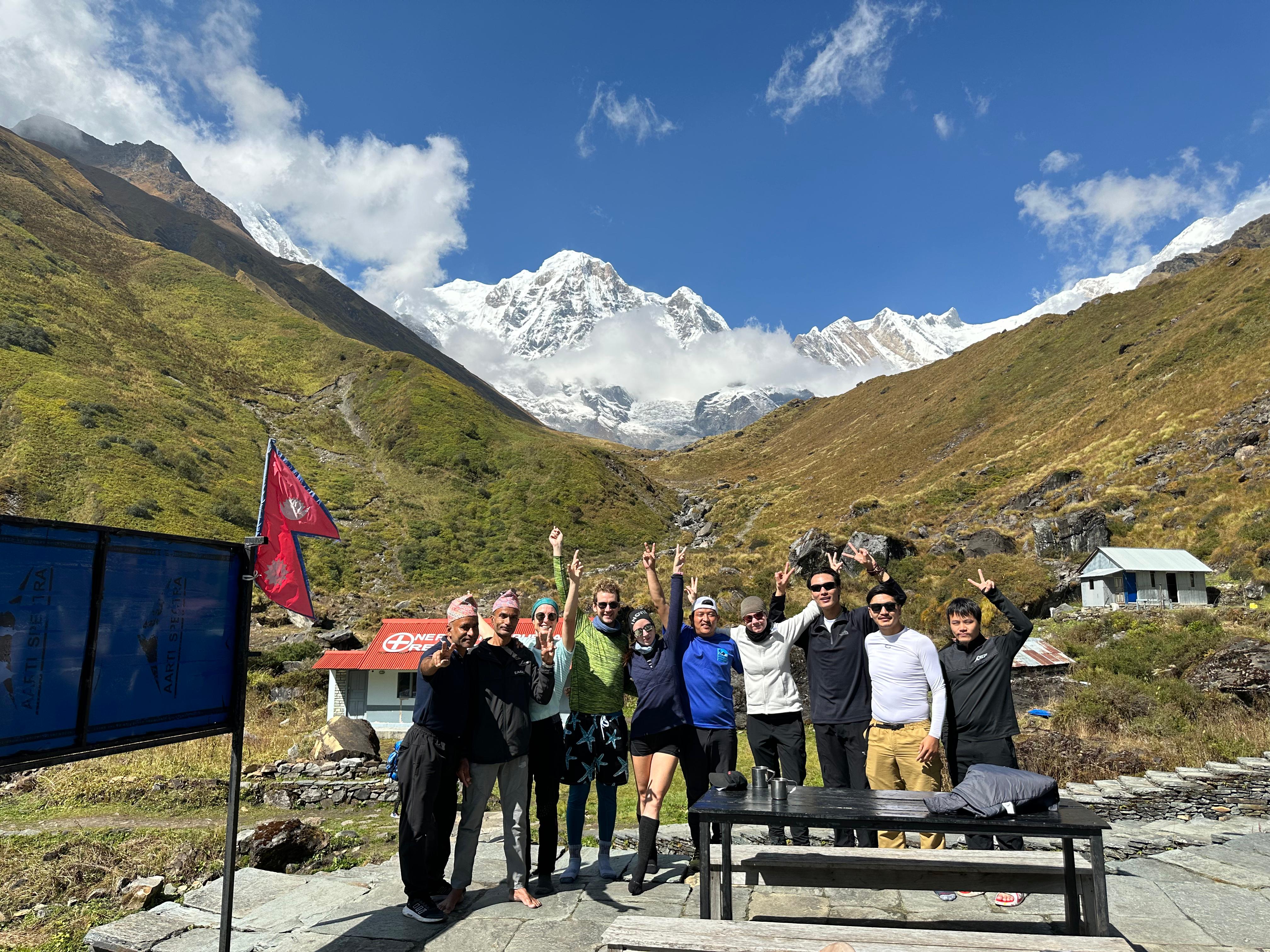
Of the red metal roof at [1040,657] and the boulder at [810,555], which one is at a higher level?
the boulder at [810,555]

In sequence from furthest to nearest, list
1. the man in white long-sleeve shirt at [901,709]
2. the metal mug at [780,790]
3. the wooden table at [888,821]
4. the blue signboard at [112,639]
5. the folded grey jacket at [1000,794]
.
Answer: the man in white long-sleeve shirt at [901,709] → the metal mug at [780,790] → the folded grey jacket at [1000,794] → the wooden table at [888,821] → the blue signboard at [112,639]

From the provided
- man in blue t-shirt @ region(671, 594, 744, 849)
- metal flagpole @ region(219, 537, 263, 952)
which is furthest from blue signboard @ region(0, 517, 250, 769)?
man in blue t-shirt @ region(671, 594, 744, 849)

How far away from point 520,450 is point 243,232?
172m

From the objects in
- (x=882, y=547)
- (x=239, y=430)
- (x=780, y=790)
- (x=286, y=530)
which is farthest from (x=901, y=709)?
(x=239, y=430)

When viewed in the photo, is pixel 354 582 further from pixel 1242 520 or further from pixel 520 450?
pixel 1242 520

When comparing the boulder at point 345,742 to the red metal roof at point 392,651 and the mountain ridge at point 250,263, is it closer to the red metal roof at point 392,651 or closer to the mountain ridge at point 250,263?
the red metal roof at point 392,651

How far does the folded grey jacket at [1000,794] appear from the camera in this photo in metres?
3.71

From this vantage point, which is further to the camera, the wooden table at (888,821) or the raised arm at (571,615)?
the raised arm at (571,615)

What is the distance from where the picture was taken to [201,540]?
4.28 meters

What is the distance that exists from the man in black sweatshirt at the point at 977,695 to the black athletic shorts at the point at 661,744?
6.47 ft

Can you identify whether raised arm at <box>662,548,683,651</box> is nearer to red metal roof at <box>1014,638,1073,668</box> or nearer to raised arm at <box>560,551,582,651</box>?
raised arm at <box>560,551,582,651</box>

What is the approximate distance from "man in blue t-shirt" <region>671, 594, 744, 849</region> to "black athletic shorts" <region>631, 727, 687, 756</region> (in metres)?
0.10

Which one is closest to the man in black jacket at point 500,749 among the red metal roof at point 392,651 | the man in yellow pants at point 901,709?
the man in yellow pants at point 901,709

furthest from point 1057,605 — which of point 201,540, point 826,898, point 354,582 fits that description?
point 354,582
